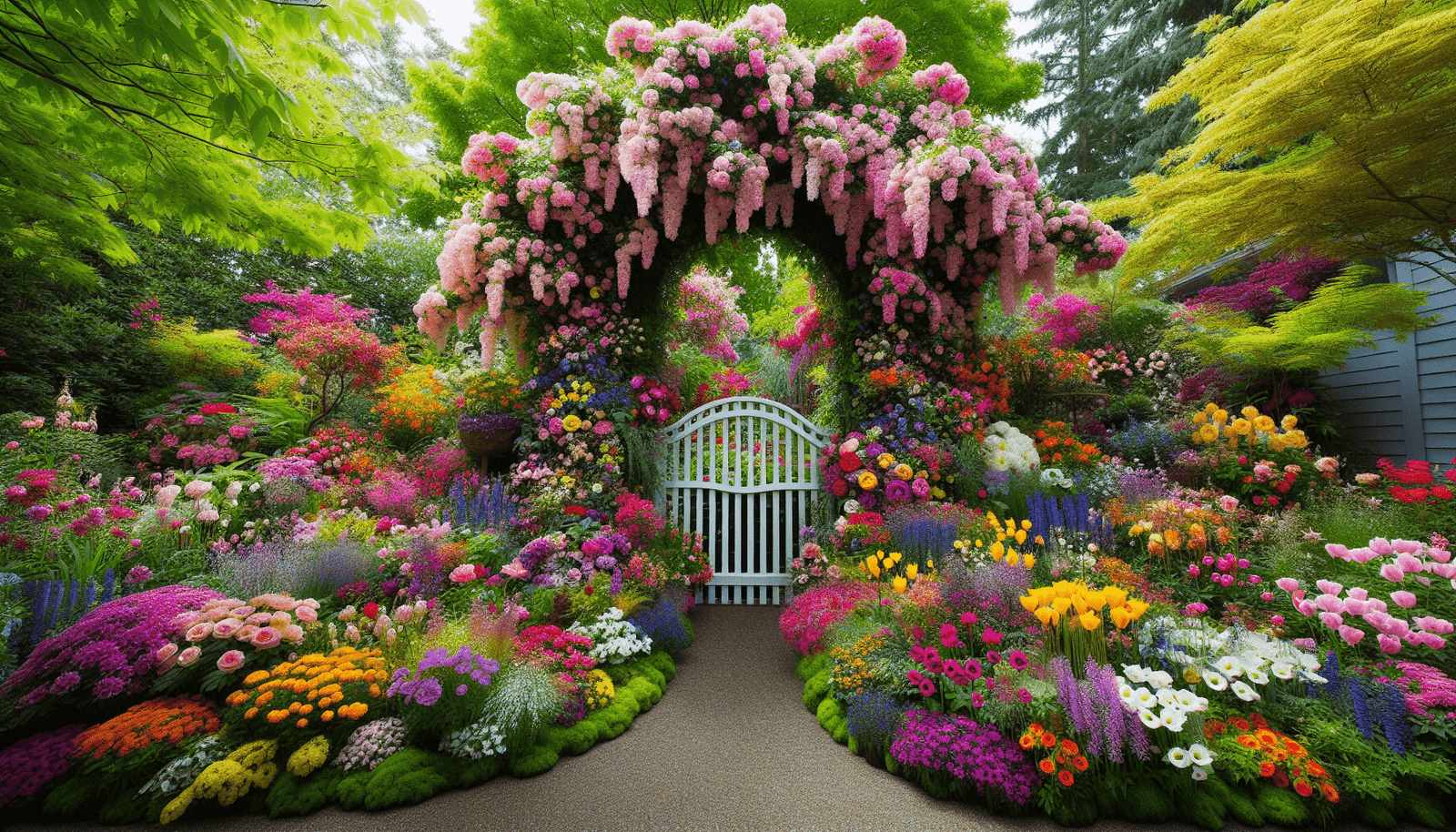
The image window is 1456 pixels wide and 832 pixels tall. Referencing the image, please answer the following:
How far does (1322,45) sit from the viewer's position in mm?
3562

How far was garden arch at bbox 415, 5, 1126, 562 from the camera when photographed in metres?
4.35

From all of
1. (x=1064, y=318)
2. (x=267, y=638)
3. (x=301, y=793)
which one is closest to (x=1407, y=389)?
(x=1064, y=318)

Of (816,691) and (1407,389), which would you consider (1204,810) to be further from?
(1407,389)

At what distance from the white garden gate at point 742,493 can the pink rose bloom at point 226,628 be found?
3012 millimetres

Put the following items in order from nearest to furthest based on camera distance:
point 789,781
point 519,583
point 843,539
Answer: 1. point 789,781
2. point 519,583
3. point 843,539

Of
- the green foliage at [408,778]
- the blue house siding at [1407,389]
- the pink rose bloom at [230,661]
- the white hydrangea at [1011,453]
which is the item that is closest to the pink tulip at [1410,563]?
the white hydrangea at [1011,453]

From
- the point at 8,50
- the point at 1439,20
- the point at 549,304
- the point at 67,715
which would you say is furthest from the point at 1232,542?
the point at 8,50

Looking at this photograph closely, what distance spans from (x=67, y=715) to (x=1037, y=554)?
4938mm

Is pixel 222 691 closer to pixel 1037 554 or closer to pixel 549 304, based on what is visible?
pixel 549 304

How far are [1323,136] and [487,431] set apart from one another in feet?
23.9

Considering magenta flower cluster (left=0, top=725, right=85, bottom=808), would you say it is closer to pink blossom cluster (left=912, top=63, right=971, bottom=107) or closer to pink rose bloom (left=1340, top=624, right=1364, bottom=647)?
pink rose bloom (left=1340, top=624, right=1364, bottom=647)

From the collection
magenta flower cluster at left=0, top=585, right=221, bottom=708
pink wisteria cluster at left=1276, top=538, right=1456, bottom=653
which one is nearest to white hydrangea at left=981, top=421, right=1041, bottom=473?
pink wisteria cluster at left=1276, top=538, right=1456, bottom=653

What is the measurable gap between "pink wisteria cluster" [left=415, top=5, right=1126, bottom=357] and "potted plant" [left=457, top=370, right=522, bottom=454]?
18.4 inches

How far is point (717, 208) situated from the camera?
4.62 metres
